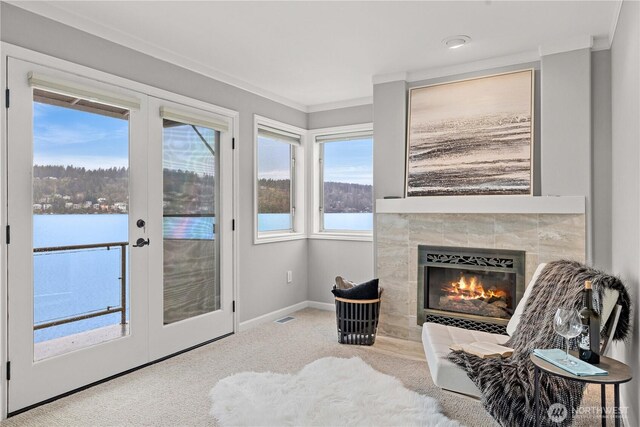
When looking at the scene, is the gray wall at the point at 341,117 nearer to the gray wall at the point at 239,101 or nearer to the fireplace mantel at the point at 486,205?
the gray wall at the point at 239,101

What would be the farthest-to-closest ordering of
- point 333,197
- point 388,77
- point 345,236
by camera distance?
point 333,197
point 345,236
point 388,77

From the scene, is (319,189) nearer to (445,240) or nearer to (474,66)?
(445,240)

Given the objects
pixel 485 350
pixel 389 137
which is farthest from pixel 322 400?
pixel 389 137

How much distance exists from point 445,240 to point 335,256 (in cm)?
164

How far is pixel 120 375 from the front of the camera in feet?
9.82

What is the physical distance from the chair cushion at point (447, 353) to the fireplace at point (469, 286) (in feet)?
2.69

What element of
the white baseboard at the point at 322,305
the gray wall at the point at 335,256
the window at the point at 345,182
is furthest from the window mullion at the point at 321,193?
the white baseboard at the point at 322,305

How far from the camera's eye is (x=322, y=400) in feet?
8.34

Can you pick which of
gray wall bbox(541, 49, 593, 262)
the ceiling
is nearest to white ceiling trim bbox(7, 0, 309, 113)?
the ceiling

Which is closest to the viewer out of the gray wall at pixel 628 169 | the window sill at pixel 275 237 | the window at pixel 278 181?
the gray wall at pixel 628 169

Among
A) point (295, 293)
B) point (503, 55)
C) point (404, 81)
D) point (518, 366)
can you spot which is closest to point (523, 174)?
point (503, 55)

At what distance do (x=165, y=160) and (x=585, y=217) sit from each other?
331 centimetres

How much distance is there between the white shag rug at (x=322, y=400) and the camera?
2307mm

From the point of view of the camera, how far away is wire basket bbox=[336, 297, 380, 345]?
144 inches
